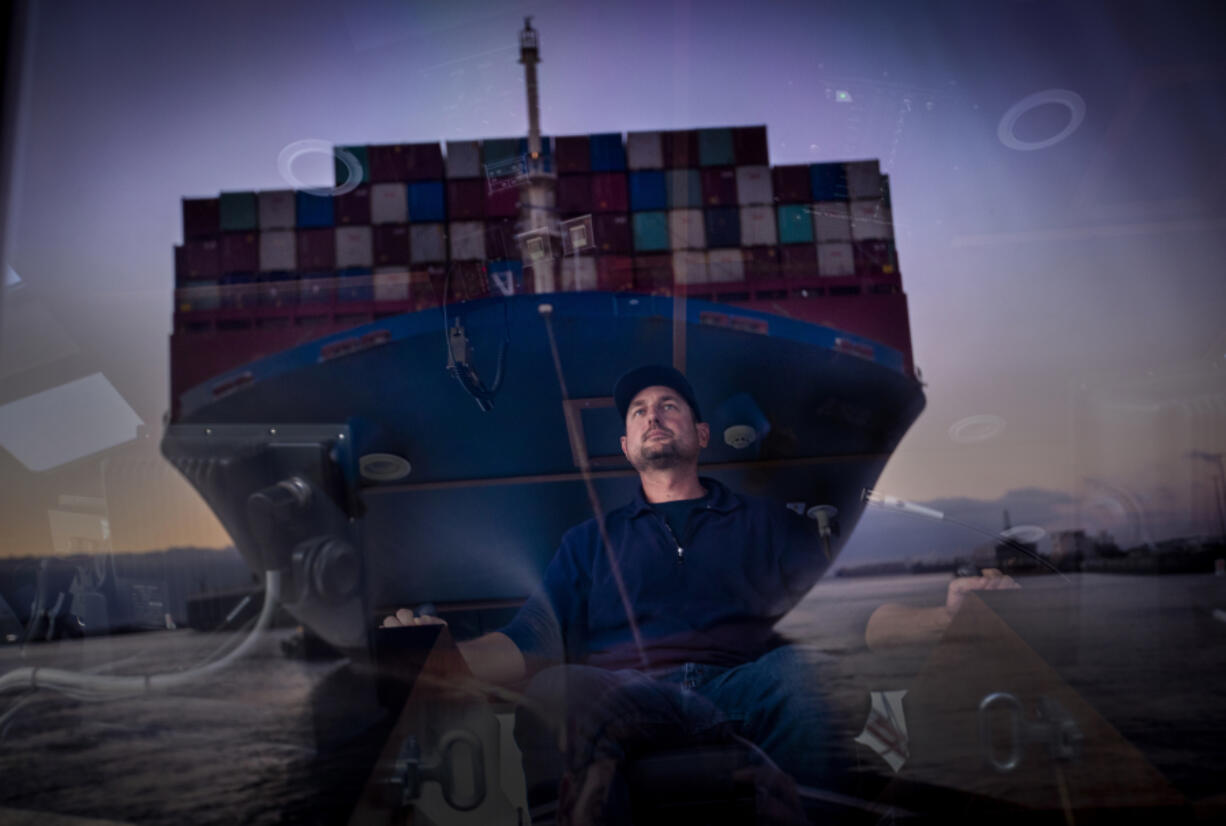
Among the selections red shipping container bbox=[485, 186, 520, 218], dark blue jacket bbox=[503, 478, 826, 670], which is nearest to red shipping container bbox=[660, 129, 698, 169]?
red shipping container bbox=[485, 186, 520, 218]

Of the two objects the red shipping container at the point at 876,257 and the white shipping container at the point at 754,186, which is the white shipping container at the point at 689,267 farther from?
the red shipping container at the point at 876,257

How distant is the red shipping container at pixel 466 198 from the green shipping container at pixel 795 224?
1.11m

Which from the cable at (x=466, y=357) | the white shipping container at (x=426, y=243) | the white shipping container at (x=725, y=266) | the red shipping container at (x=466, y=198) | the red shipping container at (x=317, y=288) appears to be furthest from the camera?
the white shipping container at (x=426, y=243)

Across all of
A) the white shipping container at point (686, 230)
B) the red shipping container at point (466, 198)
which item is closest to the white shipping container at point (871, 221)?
the white shipping container at point (686, 230)

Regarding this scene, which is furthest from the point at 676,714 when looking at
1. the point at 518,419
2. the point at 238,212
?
the point at 238,212

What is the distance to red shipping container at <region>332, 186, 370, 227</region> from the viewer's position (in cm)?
255

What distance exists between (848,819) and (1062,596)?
80cm

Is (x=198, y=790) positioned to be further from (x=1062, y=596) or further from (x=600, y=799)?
(x=1062, y=596)

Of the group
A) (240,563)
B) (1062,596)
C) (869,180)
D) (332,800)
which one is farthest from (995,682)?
(240,563)

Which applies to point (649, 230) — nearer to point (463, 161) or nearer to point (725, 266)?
point (725, 266)

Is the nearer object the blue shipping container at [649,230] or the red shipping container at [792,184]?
the red shipping container at [792,184]

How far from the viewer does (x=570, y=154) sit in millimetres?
2549

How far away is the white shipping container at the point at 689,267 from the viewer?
11.6 feet

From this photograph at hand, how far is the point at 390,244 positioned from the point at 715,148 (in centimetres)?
143
